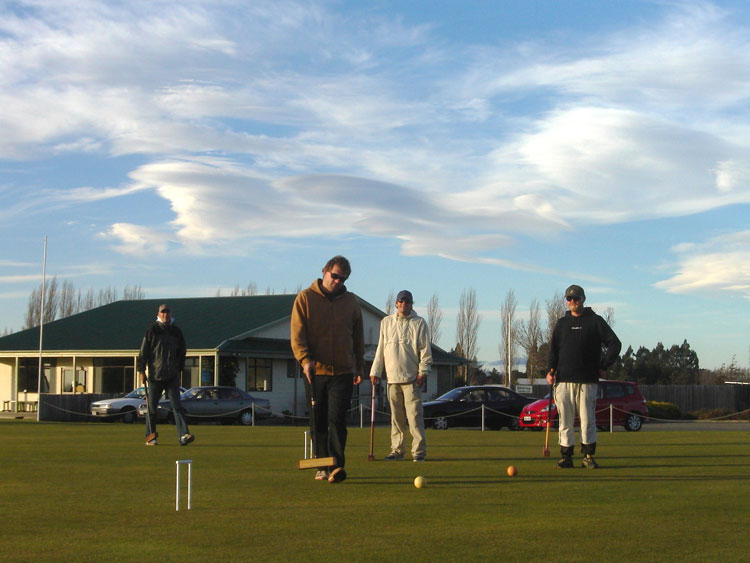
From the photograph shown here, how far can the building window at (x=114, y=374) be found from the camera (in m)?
45.1

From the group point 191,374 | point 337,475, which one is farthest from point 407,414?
point 191,374

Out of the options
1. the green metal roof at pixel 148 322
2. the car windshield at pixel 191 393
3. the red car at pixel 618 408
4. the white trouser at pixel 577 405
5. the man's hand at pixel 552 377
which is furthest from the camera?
the green metal roof at pixel 148 322

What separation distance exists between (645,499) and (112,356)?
130 feet

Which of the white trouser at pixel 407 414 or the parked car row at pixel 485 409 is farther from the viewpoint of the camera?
the parked car row at pixel 485 409

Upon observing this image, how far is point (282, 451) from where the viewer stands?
42.8ft

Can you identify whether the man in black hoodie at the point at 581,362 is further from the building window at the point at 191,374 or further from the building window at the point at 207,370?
the building window at the point at 191,374

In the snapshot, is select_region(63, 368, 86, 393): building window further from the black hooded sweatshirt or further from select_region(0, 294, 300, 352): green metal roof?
the black hooded sweatshirt

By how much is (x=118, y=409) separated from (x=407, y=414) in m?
23.0

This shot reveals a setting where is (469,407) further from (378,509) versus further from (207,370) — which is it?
(378,509)

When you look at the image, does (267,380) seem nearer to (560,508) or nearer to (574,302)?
(574,302)

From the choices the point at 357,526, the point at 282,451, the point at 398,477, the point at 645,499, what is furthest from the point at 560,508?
the point at 282,451

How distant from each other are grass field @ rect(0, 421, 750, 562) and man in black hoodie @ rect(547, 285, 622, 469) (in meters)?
0.61

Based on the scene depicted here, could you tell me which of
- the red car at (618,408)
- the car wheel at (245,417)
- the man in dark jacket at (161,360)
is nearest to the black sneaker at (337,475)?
the man in dark jacket at (161,360)

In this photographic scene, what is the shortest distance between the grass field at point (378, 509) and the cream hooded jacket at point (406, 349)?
1086mm
